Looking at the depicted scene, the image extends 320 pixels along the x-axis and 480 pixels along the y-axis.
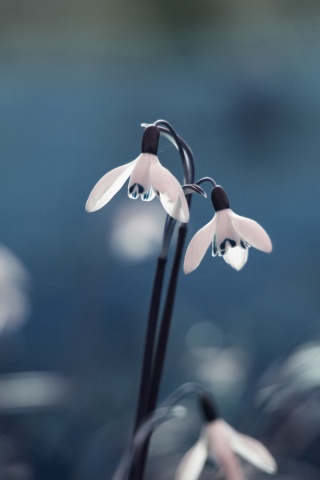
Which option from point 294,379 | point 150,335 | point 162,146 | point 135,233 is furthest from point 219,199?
point 162,146

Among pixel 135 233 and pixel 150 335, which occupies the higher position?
pixel 135 233

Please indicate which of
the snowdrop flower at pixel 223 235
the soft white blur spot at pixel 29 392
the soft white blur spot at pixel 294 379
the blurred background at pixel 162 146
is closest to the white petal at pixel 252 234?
the snowdrop flower at pixel 223 235

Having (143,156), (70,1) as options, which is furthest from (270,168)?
(143,156)

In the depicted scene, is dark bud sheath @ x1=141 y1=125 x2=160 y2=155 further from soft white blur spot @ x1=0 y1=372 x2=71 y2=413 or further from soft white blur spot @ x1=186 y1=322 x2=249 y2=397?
soft white blur spot @ x1=186 y1=322 x2=249 y2=397

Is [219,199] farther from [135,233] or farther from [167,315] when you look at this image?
[135,233]

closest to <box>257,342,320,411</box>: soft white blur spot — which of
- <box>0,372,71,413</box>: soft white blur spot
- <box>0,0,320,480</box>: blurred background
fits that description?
<box>0,372,71,413</box>: soft white blur spot

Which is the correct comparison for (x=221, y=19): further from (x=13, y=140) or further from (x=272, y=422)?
(x=272, y=422)
